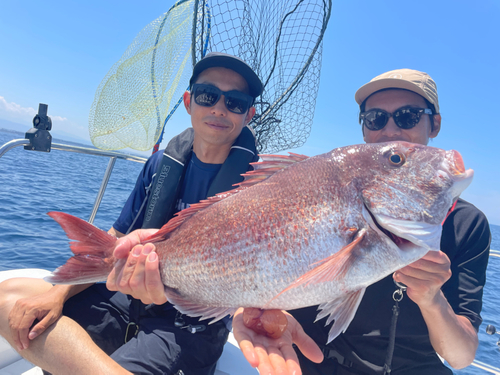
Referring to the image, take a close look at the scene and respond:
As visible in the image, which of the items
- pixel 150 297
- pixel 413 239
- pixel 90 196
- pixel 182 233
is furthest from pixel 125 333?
pixel 90 196

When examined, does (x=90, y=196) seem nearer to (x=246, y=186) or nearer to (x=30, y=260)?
(x=30, y=260)

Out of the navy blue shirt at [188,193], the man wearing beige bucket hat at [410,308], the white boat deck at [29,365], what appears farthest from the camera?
the navy blue shirt at [188,193]

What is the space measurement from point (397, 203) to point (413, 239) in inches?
7.9

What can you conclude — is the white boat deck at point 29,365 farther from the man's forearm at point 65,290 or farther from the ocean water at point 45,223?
the ocean water at point 45,223

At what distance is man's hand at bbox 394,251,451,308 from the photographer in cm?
145

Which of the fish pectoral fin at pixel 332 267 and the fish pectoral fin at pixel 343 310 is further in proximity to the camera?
the fish pectoral fin at pixel 343 310

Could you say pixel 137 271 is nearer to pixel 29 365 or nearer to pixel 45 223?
pixel 29 365

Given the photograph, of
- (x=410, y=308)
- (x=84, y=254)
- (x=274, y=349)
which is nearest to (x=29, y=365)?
(x=84, y=254)

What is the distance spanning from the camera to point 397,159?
1.58m

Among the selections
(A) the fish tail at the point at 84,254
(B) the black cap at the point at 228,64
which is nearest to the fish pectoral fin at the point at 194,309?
(A) the fish tail at the point at 84,254

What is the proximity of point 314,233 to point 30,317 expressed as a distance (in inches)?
85.8

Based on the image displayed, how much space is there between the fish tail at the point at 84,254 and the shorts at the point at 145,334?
0.65 m

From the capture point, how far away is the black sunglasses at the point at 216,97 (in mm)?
2663

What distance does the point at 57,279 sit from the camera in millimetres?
1754
